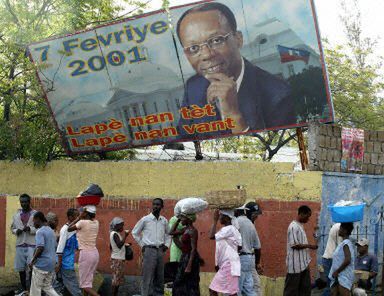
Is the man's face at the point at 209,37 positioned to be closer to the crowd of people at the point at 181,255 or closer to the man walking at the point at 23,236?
the crowd of people at the point at 181,255

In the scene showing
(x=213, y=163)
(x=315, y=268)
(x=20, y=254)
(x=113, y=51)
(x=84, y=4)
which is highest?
(x=84, y=4)

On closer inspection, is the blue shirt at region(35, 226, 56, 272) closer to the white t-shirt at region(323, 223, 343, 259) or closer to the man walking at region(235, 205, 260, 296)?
the man walking at region(235, 205, 260, 296)

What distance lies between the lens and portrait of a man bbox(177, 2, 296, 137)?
13156 mm

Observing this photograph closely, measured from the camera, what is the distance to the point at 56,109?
14438 millimetres

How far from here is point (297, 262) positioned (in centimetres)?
1095

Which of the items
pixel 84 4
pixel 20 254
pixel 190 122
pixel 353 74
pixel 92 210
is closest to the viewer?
pixel 92 210

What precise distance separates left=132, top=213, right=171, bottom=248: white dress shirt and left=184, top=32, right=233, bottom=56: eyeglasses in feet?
10.8

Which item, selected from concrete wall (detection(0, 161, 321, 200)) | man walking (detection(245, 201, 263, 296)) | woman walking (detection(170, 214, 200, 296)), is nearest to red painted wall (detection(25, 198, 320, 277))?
concrete wall (detection(0, 161, 321, 200))

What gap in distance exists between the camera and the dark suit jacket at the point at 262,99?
43.1 ft

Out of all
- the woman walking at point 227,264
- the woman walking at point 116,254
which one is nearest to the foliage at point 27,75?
the woman walking at point 116,254

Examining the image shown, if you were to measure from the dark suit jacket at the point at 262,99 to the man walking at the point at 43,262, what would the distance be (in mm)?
4273

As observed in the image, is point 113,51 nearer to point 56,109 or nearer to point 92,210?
point 56,109

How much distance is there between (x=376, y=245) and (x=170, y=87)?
483 cm

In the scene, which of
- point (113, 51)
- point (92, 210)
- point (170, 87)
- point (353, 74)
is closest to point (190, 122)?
point (170, 87)
